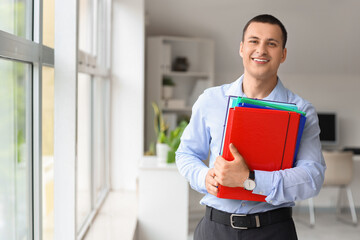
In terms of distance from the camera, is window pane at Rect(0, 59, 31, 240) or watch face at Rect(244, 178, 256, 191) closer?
watch face at Rect(244, 178, 256, 191)

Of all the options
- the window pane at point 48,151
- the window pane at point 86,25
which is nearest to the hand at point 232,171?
the window pane at point 48,151

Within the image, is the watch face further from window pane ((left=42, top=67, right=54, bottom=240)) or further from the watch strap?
window pane ((left=42, top=67, right=54, bottom=240))

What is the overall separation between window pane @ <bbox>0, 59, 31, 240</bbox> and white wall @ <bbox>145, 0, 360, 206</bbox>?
3443 mm

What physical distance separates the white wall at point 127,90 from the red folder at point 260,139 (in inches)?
128

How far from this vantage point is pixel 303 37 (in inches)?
219

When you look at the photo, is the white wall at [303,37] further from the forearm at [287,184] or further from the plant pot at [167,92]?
the forearm at [287,184]

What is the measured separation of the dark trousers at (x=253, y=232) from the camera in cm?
161

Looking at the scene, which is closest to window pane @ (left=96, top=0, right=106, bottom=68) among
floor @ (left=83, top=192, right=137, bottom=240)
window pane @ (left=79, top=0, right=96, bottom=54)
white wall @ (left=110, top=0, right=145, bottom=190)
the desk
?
white wall @ (left=110, top=0, right=145, bottom=190)

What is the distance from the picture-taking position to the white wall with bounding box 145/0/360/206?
517cm

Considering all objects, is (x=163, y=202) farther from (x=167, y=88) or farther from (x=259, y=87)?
(x=259, y=87)

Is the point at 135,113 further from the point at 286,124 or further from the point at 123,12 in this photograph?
the point at 286,124

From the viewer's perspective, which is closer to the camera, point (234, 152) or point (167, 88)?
point (234, 152)

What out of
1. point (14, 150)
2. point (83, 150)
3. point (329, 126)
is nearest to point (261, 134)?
point (14, 150)

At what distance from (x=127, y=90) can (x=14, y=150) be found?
294 centimetres
